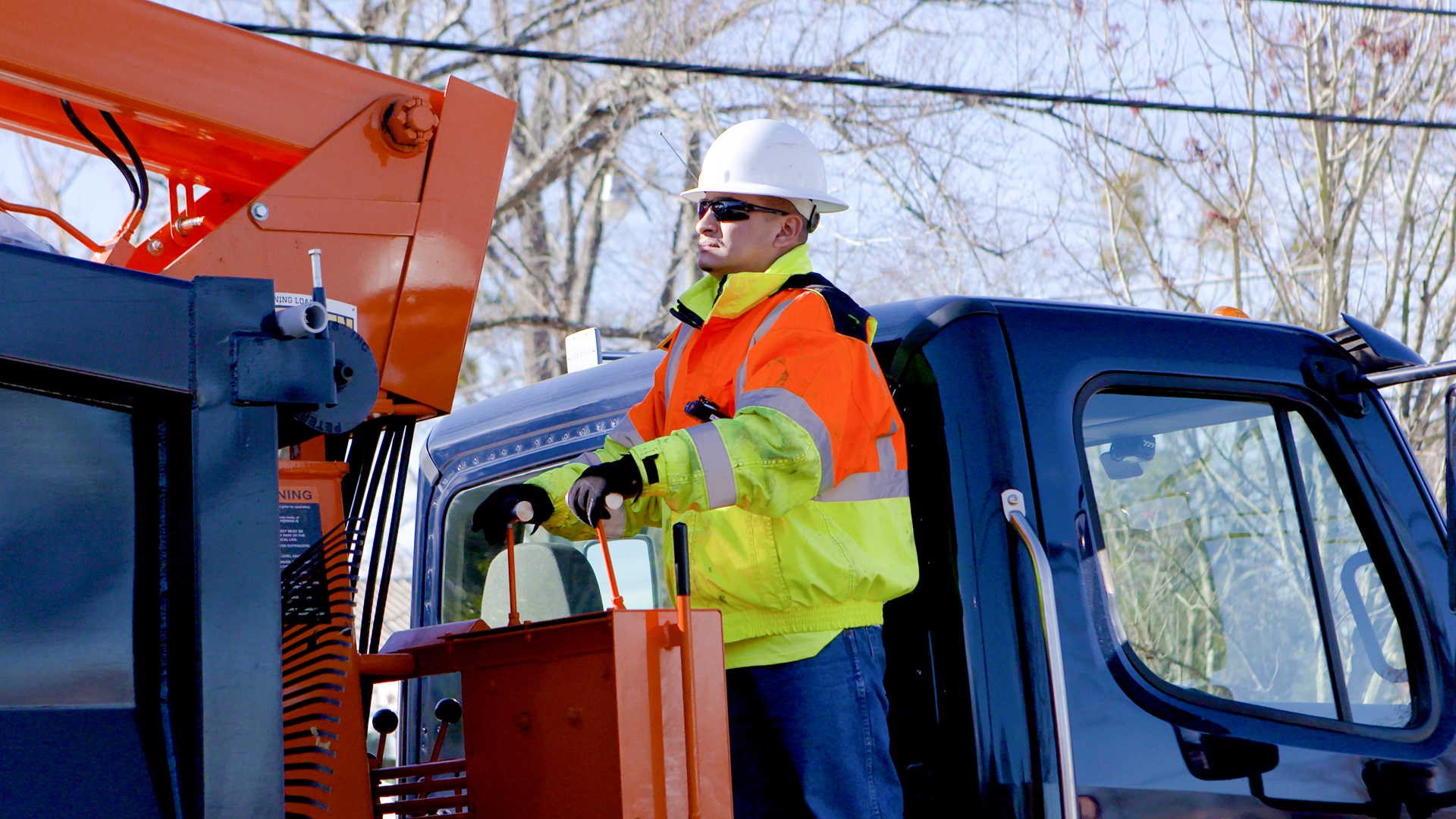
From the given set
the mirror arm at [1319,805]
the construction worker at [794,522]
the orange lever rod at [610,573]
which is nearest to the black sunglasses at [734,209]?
the construction worker at [794,522]

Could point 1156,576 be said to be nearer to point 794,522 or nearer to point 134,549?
point 794,522

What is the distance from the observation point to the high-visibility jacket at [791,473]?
6.77 ft

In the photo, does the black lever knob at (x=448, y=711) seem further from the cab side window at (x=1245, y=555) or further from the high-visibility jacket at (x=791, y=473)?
the cab side window at (x=1245, y=555)

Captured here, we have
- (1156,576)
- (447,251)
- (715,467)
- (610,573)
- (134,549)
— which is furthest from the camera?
(1156,576)

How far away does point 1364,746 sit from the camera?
246cm

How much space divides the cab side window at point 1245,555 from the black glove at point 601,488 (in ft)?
2.91

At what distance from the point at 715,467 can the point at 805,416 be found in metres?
0.18

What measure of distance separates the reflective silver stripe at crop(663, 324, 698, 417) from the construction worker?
0.19m

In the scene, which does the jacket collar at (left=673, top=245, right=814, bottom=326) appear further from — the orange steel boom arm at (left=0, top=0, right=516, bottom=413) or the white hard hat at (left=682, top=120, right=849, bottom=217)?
the orange steel boom arm at (left=0, top=0, right=516, bottom=413)

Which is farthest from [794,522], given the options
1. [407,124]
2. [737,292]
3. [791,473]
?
[407,124]

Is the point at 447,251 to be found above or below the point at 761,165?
below

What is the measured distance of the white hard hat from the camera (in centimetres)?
252

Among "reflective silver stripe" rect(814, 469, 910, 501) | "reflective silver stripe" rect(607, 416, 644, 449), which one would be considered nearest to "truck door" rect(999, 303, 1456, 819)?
"reflective silver stripe" rect(814, 469, 910, 501)

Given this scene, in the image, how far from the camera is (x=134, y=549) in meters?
1.24
